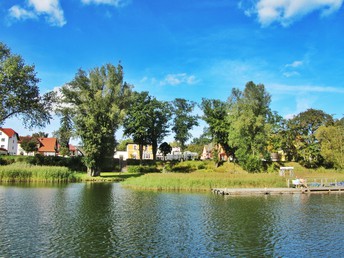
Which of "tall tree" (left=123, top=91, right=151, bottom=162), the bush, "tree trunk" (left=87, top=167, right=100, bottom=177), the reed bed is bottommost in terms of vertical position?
the reed bed

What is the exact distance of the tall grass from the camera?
4675cm

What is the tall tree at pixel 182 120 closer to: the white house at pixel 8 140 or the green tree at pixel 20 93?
the green tree at pixel 20 93

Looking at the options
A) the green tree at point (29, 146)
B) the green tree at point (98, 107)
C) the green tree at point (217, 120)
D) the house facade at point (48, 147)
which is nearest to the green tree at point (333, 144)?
Answer: the green tree at point (217, 120)

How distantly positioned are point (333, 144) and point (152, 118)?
1595 inches

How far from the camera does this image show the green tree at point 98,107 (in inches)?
2090

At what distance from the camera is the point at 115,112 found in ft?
180

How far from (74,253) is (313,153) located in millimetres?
70801

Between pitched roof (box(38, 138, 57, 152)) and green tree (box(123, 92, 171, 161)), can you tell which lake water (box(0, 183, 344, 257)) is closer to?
green tree (box(123, 92, 171, 161))

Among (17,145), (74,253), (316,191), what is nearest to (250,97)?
(316,191)

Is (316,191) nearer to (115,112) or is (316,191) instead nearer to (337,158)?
(337,158)

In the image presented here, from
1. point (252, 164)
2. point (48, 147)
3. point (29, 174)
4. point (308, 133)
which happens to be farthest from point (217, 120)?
point (48, 147)

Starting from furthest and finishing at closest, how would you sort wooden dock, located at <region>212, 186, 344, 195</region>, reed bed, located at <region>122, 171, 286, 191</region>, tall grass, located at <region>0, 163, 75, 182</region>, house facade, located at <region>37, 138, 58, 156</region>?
house facade, located at <region>37, 138, 58, 156</region> < tall grass, located at <region>0, 163, 75, 182</region> < reed bed, located at <region>122, 171, 286, 191</region> < wooden dock, located at <region>212, 186, 344, 195</region>

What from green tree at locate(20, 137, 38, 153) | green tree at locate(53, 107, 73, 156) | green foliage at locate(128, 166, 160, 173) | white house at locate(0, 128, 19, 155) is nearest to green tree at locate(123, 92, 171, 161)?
green foliage at locate(128, 166, 160, 173)

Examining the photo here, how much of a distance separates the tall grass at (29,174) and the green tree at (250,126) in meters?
35.8
